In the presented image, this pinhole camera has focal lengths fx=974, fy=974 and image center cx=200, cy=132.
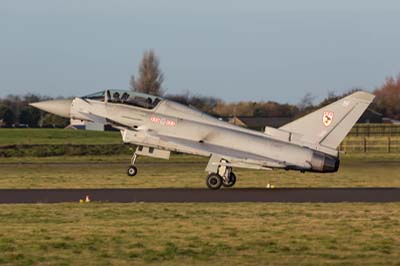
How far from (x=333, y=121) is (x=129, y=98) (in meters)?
6.81

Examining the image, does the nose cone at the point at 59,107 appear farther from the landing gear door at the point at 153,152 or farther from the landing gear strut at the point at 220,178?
the landing gear strut at the point at 220,178

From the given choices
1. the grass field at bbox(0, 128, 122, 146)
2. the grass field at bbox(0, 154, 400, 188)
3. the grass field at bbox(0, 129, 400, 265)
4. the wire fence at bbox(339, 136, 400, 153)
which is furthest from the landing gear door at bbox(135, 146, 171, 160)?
the grass field at bbox(0, 128, 122, 146)

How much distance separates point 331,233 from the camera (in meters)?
18.9

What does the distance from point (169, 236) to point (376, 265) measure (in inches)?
188

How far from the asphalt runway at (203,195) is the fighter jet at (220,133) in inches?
41.0

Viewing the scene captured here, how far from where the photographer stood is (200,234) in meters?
18.8

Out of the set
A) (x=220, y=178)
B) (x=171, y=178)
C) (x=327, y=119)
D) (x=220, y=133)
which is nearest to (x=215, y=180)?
(x=220, y=178)

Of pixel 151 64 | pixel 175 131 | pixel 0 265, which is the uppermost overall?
pixel 151 64

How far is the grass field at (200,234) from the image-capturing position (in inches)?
621

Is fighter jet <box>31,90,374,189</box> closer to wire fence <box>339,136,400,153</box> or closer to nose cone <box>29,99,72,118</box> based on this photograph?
nose cone <box>29,99,72,118</box>

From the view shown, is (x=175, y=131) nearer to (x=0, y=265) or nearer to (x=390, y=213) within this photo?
(x=390, y=213)

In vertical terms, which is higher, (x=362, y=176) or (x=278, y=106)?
(x=278, y=106)

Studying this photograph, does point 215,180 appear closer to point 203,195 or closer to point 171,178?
point 203,195

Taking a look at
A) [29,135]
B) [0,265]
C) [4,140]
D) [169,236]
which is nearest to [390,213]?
[169,236]
